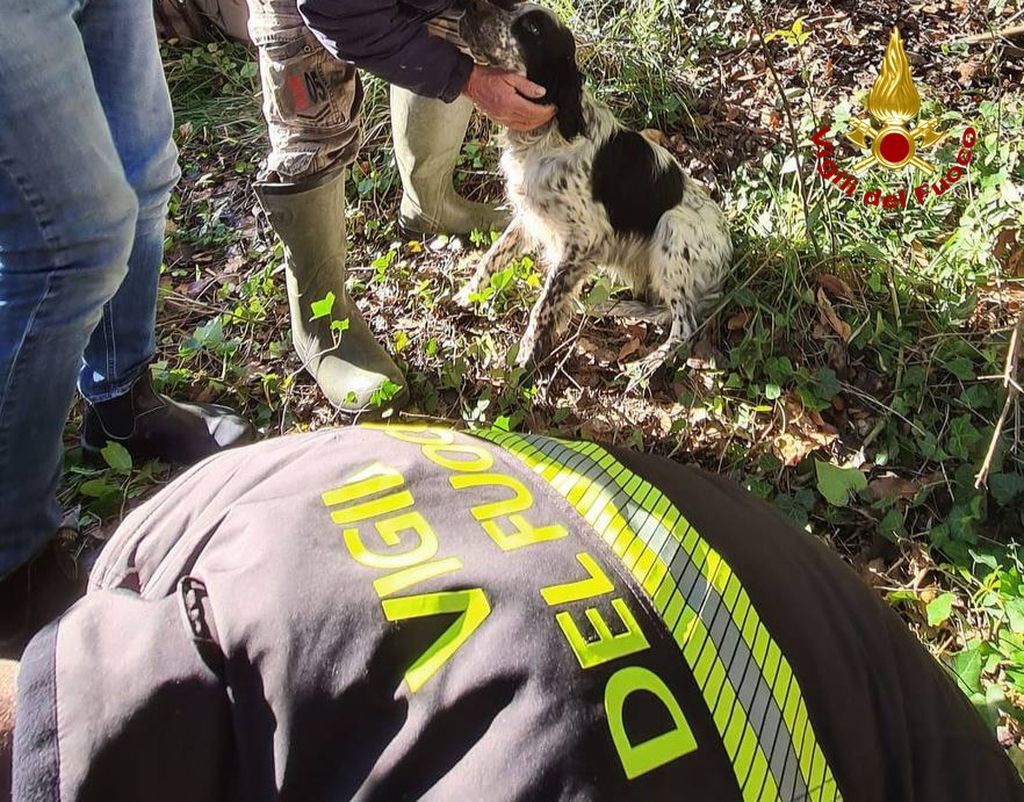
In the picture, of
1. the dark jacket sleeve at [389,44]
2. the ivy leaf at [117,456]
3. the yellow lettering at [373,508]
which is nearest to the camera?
the yellow lettering at [373,508]

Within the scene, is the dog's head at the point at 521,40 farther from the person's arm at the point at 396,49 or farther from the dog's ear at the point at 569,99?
the person's arm at the point at 396,49

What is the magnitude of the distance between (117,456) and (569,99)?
2.00 metres

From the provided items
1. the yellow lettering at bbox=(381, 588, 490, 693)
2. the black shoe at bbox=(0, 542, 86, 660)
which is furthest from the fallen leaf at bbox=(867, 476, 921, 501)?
the black shoe at bbox=(0, 542, 86, 660)

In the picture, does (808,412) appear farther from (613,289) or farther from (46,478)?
(46,478)

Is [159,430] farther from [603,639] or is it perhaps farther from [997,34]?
[997,34]

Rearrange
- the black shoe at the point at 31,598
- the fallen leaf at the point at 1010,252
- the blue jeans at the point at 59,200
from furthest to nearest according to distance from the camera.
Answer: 1. the fallen leaf at the point at 1010,252
2. the black shoe at the point at 31,598
3. the blue jeans at the point at 59,200

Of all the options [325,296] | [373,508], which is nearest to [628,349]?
[325,296]

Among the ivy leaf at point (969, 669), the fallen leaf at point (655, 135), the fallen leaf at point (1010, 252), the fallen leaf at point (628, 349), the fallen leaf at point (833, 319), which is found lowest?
the fallen leaf at point (628, 349)

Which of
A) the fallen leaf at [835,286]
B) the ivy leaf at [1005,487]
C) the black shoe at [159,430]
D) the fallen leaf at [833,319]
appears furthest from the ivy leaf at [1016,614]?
the black shoe at [159,430]

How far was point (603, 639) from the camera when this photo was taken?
2.45ft

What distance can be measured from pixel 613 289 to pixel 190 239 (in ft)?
6.92

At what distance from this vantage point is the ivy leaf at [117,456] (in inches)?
102

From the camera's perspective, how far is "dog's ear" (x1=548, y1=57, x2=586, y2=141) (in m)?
2.95

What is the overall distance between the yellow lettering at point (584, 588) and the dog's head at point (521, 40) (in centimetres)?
238
